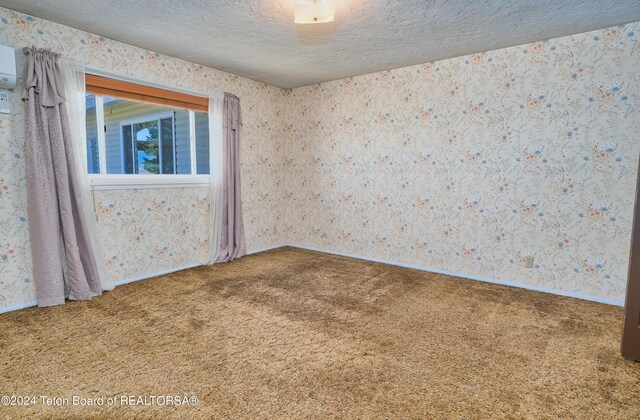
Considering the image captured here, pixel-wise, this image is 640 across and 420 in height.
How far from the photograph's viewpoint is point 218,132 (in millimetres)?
3855

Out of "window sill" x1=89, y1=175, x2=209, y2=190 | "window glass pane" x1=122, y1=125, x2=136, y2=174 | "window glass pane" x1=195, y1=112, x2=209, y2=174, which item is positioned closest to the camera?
"window sill" x1=89, y1=175, x2=209, y2=190

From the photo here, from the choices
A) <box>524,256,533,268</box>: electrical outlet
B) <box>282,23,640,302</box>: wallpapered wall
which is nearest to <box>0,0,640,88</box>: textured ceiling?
<box>282,23,640,302</box>: wallpapered wall

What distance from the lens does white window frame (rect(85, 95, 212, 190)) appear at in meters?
3.04

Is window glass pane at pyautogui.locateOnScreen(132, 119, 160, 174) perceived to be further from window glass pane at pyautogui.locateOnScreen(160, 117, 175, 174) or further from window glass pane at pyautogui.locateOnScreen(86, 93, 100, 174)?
window glass pane at pyautogui.locateOnScreen(86, 93, 100, 174)

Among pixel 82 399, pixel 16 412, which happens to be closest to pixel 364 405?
pixel 82 399

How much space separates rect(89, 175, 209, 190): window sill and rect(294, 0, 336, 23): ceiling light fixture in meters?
2.11

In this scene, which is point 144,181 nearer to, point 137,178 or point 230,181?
point 137,178

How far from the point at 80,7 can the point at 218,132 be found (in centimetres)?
165

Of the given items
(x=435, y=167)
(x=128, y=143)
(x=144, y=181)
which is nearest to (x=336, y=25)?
(x=435, y=167)

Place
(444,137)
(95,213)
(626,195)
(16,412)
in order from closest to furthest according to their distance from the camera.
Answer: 1. (16,412)
2. (626,195)
3. (95,213)
4. (444,137)

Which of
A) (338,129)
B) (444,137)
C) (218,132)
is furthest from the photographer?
(338,129)

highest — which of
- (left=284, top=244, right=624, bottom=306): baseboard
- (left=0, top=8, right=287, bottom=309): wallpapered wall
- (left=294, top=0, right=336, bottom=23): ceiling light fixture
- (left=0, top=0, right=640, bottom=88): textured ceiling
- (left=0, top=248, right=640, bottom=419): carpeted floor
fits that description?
(left=0, top=0, right=640, bottom=88): textured ceiling

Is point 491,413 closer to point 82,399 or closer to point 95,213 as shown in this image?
point 82,399

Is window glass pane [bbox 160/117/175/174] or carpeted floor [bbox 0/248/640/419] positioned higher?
window glass pane [bbox 160/117/175/174]
